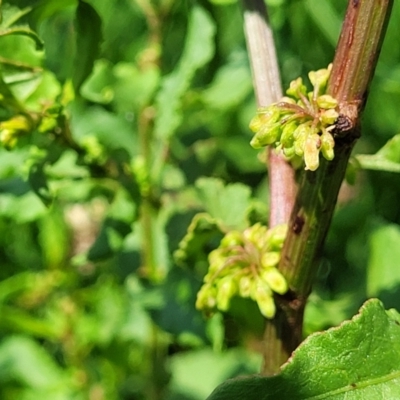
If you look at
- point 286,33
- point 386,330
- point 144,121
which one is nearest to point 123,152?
point 144,121

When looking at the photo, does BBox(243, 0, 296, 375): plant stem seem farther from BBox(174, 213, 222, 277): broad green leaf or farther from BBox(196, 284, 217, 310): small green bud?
BBox(174, 213, 222, 277): broad green leaf

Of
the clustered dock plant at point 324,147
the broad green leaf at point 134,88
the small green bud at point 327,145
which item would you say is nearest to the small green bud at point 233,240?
the clustered dock plant at point 324,147

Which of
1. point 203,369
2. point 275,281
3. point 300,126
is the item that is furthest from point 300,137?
point 203,369

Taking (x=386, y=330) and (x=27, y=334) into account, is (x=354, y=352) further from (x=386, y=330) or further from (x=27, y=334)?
(x=27, y=334)

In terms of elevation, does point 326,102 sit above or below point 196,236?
above

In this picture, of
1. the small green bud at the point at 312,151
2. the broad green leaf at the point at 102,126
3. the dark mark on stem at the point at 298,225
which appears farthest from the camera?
the broad green leaf at the point at 102,126

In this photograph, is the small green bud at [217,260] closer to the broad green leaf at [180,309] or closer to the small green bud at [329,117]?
the small green bud at [329,117]

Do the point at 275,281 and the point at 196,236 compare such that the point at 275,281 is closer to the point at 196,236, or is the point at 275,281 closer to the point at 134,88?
the point at 196,236
